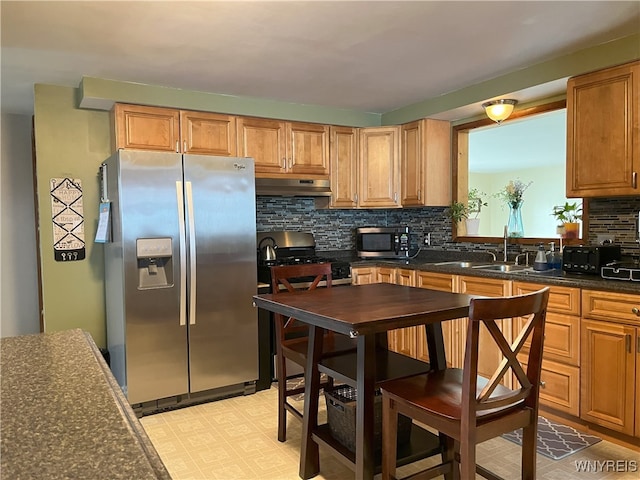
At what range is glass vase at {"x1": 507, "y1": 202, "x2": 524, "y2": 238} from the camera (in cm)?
391

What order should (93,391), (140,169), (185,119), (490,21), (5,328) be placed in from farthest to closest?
(5,328), (185,119), (140,169), (490,21), (93,391)

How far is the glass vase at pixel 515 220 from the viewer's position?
391cm

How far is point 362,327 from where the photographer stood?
1.72 m

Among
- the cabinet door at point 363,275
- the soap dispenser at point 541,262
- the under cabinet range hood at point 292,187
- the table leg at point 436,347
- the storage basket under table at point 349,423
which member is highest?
the under cabinet range hood at point 292,187

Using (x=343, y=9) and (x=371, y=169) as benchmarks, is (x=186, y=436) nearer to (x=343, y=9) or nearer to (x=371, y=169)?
(x=343, y=9)

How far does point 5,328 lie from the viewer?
4387 millimetres

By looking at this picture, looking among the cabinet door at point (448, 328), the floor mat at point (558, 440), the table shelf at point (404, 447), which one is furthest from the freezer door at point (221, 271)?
the floor mat at point (558, 440)

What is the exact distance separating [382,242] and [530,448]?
2921mm

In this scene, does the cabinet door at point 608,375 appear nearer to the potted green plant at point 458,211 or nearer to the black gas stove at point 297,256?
the potted green plant at point 458,211

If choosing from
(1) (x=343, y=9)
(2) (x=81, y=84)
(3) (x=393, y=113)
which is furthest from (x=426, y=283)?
(2) (x=81, y=84)

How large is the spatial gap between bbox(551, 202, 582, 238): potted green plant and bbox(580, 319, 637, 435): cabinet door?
952 mm

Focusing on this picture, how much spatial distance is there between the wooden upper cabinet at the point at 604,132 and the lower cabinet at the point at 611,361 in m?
0.71

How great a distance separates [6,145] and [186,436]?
3.31 metres

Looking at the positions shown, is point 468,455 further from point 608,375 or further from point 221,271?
point 221,271
